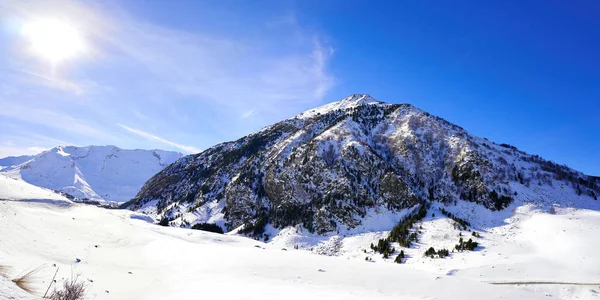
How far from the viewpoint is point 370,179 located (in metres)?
72.7

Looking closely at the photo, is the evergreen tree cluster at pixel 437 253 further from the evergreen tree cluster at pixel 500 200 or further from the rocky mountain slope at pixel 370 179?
the evergreen tree cluster at pixel 500 200

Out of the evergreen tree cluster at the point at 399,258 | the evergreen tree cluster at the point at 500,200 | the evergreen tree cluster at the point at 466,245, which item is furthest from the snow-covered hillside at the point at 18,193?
the evergreen tree cluster at the point at 500,200

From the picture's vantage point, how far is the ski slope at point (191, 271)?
11305 millimetres

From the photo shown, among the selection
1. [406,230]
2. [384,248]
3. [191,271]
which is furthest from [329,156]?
[191,271]

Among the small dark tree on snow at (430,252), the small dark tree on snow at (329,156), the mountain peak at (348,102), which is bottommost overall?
the small dark tree on snow at (430,252)

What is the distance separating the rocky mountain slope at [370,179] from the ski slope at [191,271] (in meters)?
46.9

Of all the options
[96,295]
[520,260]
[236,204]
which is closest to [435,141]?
[520,260]

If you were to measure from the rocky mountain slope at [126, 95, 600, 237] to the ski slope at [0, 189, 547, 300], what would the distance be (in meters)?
46.9

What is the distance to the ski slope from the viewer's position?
11.3 meters

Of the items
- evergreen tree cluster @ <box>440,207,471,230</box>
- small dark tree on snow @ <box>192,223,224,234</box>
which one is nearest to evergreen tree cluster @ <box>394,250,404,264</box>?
evergreen tree cluster @ <box>440,207,471,230</box>

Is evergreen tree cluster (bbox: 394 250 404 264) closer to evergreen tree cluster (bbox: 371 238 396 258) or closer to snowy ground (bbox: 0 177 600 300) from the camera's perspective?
evergreen tree cluster (bbox: 371 238 396 258)

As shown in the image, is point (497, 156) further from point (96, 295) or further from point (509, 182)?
point (96, 295)

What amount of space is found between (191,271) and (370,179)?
2485 inches

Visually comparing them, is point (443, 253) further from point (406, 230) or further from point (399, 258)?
point (406, 230)
